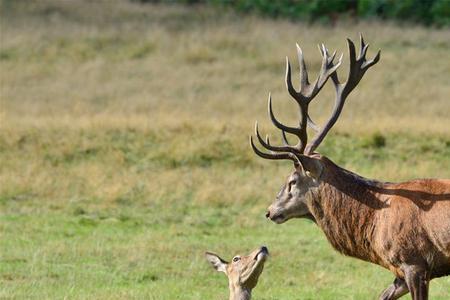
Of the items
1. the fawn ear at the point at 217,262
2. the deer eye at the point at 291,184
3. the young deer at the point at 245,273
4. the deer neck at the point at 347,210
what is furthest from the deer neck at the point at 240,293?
the deer eye at the point at 291,184

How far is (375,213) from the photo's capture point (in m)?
11.4

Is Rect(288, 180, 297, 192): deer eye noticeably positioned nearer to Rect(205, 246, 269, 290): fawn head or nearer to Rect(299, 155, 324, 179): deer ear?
Rect(299, 155, 324, 179): deer ear

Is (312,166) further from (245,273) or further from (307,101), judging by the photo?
(245,273)

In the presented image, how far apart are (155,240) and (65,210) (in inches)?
115

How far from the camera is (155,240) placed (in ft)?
A: 54.3

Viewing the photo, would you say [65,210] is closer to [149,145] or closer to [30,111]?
[149,145]

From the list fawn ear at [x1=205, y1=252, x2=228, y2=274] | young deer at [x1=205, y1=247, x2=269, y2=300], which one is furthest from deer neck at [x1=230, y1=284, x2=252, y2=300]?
fawn ear at [x1=205, y1=252, x2=228, y2=274]

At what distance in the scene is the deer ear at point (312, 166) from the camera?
11.6 metres

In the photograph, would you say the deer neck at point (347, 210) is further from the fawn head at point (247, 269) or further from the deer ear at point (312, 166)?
the fawn head at point (247, 269)

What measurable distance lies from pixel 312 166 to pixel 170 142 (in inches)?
Result: 471

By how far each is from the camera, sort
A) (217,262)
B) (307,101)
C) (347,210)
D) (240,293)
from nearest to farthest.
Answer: (240,293) → (217,262) → (347,210) → (307,101)

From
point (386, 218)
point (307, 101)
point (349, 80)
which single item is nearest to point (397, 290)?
point (386, 218)

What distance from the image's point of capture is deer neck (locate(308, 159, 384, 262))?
11414 mm

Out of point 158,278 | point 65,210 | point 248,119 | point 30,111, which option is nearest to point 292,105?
point 248,119
